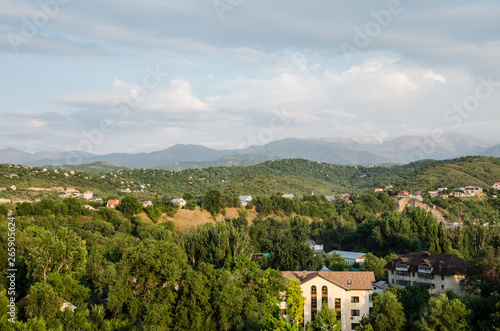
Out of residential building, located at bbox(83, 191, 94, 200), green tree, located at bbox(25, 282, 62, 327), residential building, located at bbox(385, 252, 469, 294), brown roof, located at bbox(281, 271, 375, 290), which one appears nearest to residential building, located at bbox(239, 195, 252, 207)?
residential building, located at bbox(83, 191, 94, 200)

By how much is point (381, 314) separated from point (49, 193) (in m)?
Answer: 66.6

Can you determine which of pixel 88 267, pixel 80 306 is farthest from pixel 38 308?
pixel 88 267

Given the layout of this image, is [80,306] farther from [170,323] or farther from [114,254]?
[114,254]

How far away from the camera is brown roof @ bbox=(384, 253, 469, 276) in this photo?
116 ft

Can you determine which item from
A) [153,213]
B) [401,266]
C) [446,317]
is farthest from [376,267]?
[153,213]

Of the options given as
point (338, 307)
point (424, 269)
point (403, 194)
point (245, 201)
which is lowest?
point (338, 307)

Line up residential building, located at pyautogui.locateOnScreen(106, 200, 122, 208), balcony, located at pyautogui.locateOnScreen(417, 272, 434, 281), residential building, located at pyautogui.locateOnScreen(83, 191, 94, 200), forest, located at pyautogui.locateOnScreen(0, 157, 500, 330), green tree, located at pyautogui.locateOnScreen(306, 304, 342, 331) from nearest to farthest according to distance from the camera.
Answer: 1. green tree, located at pyautogui.locateOnScreen(306, 304, 342, 331)
2. forest, located at pyautogui.locateOnScreen(0, 157, 500, 330)
3. balcony, located at pyautogui.locateOnScreen(417, 272, 434, 281)
4. residential building, located at pyautogui.locateOnScreen(106, 200, 122, 208)
5. residential building, located at pyautogui.locateOnScreen(83, 191, 94, 200)

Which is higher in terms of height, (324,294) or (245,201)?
(245,201)

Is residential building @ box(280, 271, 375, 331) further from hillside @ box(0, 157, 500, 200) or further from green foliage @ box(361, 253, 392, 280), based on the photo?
hillside @ box(0, 157, 500, 200)

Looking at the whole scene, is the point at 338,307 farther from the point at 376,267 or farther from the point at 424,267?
the point at 376,267

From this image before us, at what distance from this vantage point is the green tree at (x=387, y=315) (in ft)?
87.8

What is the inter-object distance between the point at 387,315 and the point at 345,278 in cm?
626

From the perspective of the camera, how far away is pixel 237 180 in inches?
4678

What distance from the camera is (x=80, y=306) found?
27.9 meters
